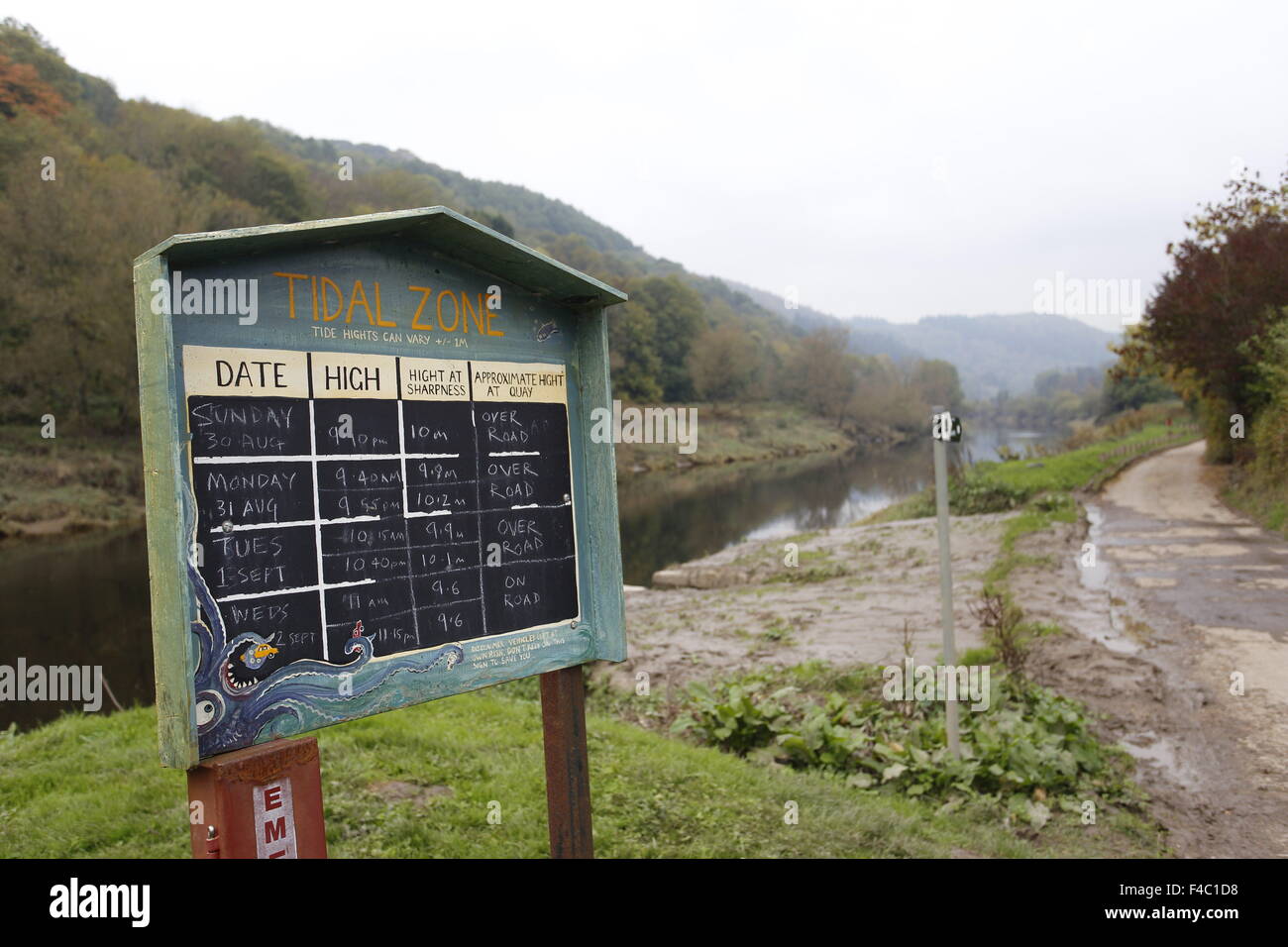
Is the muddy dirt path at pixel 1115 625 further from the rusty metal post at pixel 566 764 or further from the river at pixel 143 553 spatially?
the river at pixel 143 553

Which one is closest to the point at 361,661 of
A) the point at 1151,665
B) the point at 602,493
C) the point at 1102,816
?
the point at 602,493

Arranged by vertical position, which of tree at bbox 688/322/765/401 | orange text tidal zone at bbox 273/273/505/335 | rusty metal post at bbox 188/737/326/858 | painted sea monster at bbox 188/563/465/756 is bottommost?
→ rusty metal post at bbox 188/737/326/858

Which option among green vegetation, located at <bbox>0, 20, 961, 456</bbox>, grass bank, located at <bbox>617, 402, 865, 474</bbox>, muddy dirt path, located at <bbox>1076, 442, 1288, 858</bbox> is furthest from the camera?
grass bank, located at <bbox>617, 402, 865, 474</bbox>

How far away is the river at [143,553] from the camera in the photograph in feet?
43.0

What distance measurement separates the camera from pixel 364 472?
294 centimetres

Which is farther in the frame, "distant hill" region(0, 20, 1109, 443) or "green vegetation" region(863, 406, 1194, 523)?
"distant hill" region(0, 20, 1109, 443)

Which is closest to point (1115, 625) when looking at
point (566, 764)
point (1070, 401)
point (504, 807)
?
point (504, 807)

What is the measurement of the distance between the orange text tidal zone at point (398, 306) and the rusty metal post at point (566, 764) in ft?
4.44

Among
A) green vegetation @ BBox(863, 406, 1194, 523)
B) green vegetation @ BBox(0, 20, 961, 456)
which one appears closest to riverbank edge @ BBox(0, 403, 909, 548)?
green vegetation @ BBox(0, 20, 961, 456)

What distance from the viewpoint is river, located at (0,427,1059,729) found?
43.0 feet

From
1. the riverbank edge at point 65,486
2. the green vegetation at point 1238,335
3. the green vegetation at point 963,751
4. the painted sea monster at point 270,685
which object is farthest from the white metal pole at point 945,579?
the riverbank edge at point 65,486

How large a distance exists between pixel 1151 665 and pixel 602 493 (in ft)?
23.1

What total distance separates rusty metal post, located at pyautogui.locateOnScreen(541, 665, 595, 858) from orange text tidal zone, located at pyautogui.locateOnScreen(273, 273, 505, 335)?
1353mm

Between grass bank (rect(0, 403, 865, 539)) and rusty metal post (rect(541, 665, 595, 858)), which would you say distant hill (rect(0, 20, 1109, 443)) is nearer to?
grass bank (rect(0, 403, 865, 539))
